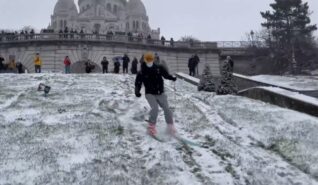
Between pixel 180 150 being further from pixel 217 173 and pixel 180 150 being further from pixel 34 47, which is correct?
pixel 34 47

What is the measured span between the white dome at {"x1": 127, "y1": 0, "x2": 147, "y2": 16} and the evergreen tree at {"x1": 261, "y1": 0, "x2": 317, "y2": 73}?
55.2 meters

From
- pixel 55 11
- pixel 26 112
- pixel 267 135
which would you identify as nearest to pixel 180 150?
pixel 267 135

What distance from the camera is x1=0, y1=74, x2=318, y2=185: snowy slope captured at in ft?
26.2

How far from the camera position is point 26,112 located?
13828 millimetres

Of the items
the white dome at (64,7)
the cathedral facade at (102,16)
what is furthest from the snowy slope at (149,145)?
the white dome at (64,7)

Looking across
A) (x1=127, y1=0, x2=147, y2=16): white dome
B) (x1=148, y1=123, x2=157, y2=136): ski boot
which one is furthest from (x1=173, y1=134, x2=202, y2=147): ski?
(x1=127, y1=0, x2=147, y2=16): white dome

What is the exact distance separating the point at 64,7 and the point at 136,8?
1746 cm

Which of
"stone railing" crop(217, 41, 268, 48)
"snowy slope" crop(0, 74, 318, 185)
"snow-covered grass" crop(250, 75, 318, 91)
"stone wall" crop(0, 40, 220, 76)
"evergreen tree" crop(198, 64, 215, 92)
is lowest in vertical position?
"snowy slope" crop(0, 74, 318, 185)

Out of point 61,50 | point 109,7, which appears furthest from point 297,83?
point 109,7

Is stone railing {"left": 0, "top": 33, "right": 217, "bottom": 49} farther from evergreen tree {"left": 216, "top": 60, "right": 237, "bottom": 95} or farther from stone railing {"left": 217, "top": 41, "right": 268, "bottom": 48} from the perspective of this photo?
evergreen tree {"left": 216, "top": 60, "right": 237, "bottom": 95}

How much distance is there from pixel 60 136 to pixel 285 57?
41.2m

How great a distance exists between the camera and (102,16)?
100812 millimetres

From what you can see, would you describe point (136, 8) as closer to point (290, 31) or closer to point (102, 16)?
point (102, 16)

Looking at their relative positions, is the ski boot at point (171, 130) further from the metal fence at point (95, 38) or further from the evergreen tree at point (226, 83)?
the metal fence at point (95, 38)
